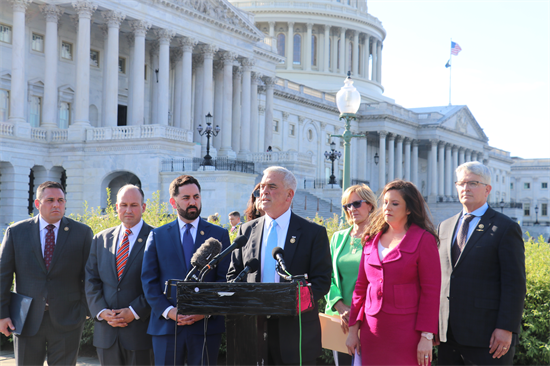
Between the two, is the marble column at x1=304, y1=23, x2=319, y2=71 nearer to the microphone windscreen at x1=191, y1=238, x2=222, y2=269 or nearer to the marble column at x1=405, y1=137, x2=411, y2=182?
the marble column at x1=405, y1=137, x2=411, y2=182

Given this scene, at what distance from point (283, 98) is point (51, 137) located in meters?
29.4

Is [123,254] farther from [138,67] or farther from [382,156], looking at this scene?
[382,156]

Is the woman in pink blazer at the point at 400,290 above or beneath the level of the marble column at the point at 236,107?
beneath

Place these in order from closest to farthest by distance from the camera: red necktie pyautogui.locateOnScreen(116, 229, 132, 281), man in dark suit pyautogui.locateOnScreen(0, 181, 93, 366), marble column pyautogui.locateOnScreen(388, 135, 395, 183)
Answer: red necktie pyautogui.locateOnScreen(116, 229, 132, 281) → man in dark suit pyautogui.locateOnScreen(0, 181, 93, 366) → marble column pyautogui.locateOnScreen(388, 135, 395, 183)

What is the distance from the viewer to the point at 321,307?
9.33 m

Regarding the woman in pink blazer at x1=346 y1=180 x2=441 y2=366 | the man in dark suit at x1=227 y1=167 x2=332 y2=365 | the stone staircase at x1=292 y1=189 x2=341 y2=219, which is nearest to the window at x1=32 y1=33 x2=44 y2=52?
the stone staircase at x1=292 y1=189 x2=341 y2=219

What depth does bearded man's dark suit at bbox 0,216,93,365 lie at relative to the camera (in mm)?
7320

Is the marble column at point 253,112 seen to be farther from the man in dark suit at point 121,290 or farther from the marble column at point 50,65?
the man in dark suit at point 121,290

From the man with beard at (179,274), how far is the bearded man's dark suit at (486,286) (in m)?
2.32

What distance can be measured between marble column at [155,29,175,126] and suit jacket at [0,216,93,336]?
34257 millimetres

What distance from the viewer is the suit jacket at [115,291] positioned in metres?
6.95

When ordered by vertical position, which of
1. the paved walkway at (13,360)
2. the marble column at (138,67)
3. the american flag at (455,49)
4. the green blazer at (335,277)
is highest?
the american flag at (455,49)

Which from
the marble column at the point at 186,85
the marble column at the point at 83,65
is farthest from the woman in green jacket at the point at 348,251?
the marble column at the point at 186,85

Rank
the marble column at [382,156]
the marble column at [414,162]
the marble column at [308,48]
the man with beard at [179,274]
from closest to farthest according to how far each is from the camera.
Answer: the man with beard at [179,274]
the marble column at [382,156]
the marble column at [414,162]
the marble column at [308,48]
